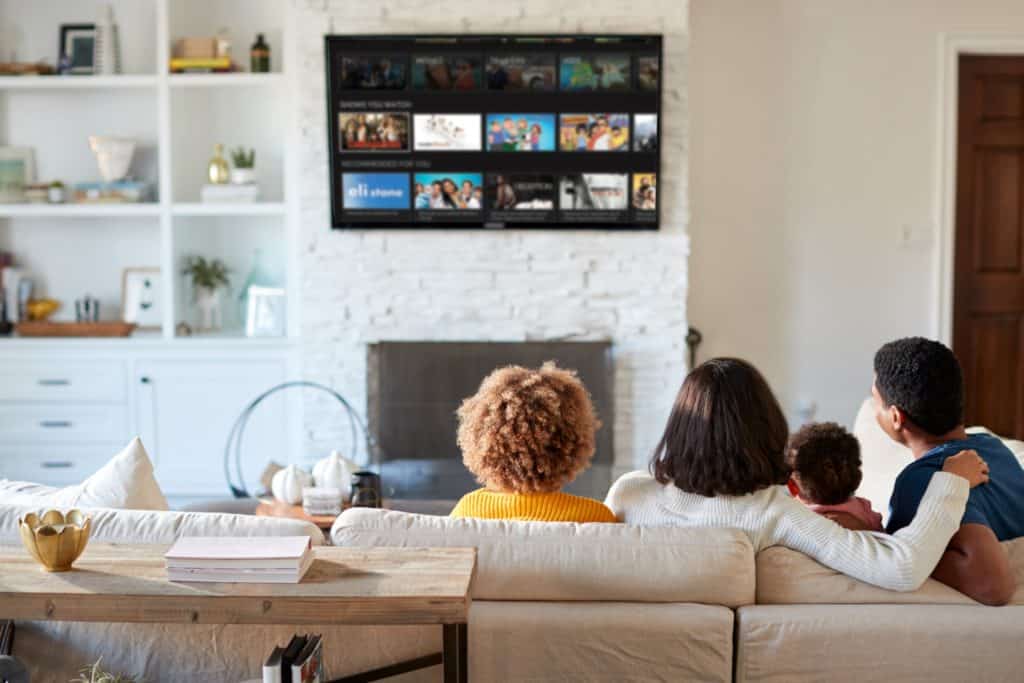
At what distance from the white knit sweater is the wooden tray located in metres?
3.59

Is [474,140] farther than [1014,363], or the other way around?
[1014,363]

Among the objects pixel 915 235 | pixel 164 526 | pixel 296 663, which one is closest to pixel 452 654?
pixel 296 663

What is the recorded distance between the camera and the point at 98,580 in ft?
6.15

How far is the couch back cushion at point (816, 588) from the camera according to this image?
2037 mm

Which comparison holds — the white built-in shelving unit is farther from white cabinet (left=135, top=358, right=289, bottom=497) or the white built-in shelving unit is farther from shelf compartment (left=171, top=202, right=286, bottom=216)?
white cabinet (left=135, top=358, right=289, bottom=497)

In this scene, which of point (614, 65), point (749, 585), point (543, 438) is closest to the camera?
point (749, 585)

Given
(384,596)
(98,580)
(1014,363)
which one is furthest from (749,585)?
(1014,363)

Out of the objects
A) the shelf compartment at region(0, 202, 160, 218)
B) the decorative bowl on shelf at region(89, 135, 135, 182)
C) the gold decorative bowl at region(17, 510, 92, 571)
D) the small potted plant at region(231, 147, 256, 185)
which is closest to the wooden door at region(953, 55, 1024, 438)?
the small potted plant at region(231, 147, 256, 185)

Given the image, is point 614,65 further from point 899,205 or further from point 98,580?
point 98,580

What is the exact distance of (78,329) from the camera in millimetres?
5207

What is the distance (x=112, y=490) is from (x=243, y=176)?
114 inches

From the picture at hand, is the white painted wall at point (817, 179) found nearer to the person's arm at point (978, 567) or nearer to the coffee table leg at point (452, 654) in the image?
the person's arm at point (978, 567)

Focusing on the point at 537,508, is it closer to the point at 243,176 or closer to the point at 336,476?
the point at 336,476

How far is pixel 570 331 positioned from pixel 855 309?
4.69ft
